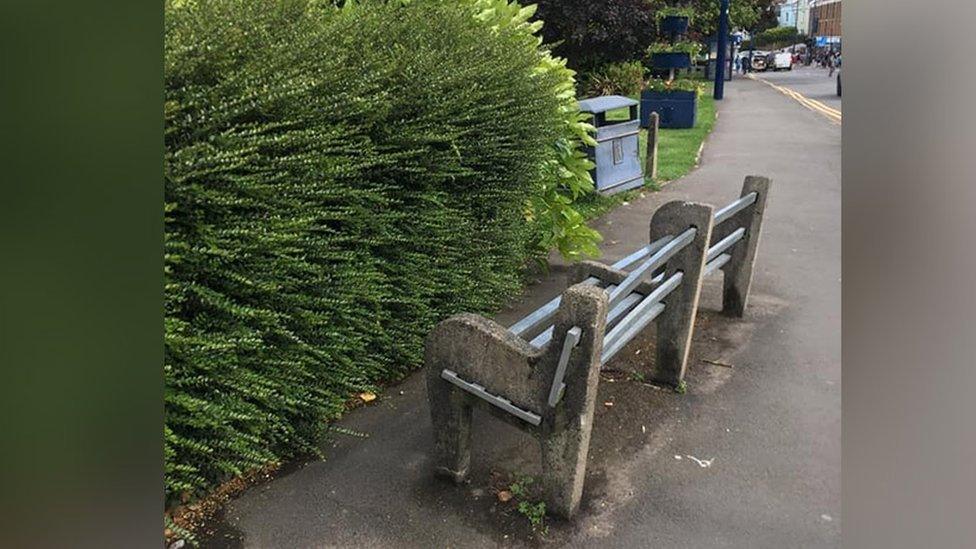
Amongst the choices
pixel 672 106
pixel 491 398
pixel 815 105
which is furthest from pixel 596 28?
pixel 491 398

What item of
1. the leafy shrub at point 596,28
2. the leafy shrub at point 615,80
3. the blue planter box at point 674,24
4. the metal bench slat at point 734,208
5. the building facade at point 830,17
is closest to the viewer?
the building facade at point 830,17

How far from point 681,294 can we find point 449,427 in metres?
1.71

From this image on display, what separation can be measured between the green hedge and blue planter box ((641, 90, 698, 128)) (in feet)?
44.7

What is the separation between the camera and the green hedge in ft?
9.27

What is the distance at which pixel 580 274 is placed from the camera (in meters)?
4.37

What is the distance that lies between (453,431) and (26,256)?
101 inches

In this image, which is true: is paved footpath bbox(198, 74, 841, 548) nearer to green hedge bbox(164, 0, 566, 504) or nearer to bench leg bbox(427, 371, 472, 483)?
bench leg bbox(427, 371, 472, 483)

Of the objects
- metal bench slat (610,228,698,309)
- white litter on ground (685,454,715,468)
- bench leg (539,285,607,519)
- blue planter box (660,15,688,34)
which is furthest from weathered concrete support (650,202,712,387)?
blue planter box (660,15,688,34)

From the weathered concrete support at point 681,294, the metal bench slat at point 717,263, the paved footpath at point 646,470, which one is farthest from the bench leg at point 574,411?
the metal bench slat at point 717,263

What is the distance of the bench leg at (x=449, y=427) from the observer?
11.0 ft

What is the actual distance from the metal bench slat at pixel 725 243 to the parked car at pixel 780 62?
55.1 m

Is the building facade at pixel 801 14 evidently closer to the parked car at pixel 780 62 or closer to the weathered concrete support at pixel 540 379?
the weathered concrete support at pixel 540 379

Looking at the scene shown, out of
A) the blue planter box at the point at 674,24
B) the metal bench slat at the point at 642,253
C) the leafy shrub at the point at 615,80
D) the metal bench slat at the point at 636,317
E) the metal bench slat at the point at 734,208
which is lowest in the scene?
the metal bench slat at the point at 636,317

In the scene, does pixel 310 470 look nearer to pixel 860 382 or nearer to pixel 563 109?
pixel 860 382
